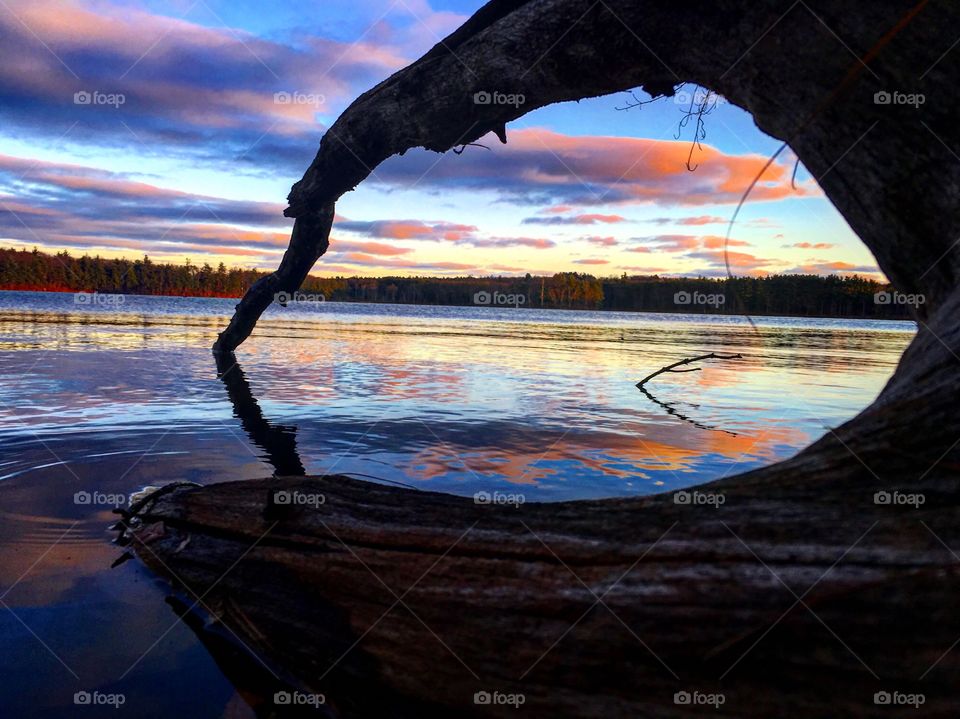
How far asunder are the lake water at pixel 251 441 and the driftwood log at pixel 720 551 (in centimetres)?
51

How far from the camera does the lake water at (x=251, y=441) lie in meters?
3.58

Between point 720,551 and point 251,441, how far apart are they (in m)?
7.98

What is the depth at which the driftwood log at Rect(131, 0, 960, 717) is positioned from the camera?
2.34 meters

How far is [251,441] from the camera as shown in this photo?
913 cm

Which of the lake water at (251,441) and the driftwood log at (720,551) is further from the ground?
the driftwood log at (720,551)

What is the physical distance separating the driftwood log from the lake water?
0.51 metres

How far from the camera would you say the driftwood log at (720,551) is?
2.34 m

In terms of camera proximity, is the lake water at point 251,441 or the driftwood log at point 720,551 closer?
the driftwood log at point 720,551

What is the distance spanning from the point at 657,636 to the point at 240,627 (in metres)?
2.45

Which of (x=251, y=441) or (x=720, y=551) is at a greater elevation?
(x=720, y=551)

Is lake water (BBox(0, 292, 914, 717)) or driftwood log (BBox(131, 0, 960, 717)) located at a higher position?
driftwood log (BBox(131, 0, 960, 717))

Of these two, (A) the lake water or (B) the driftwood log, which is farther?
(A) the lake water

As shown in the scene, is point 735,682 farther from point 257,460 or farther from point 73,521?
point 257,460

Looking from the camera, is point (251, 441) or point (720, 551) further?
point (251, 441)
